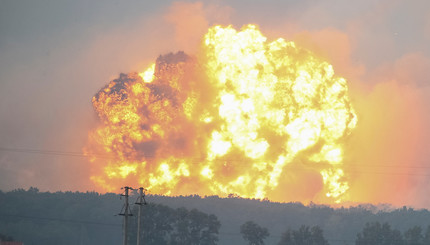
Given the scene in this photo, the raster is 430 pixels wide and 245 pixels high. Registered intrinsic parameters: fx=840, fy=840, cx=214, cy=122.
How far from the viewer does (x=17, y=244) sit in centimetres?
16188
